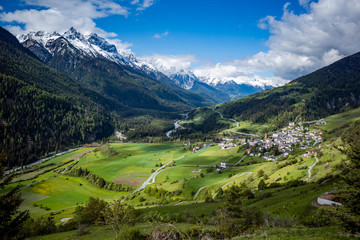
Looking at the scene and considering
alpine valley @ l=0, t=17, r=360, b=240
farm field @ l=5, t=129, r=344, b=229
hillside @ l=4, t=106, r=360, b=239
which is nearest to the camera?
alpine valley @ l=0, t=17, r=360, b=240

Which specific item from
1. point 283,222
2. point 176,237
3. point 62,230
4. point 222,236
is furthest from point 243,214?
point 62,230

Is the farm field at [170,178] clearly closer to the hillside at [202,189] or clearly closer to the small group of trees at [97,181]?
the hillside at [202,189]

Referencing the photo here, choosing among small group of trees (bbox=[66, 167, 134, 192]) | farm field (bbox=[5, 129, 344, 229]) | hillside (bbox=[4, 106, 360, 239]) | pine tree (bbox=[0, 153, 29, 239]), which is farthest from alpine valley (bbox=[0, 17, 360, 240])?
small group of trees (bbox=[66, 167, 134, 192])

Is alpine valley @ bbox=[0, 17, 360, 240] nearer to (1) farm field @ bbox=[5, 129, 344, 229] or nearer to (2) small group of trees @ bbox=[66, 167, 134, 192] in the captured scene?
(1) farm field @ bbox=[5, 129, 344, 229]

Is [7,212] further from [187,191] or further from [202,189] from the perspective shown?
[202,189]

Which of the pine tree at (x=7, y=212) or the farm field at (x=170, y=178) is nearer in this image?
the pine tree at (x=7, y=212)

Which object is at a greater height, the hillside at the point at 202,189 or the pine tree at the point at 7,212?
the pine tree at the point at 7,212

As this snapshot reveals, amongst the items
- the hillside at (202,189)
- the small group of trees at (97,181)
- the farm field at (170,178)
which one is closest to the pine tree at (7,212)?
the hillside at (202,189)

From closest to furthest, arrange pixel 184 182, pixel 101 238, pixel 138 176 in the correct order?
pixel 101 238, pixel 184 182, pixel 138 176

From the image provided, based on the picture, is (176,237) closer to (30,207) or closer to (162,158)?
(30,207)

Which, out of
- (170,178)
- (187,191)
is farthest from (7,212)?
(170,178)

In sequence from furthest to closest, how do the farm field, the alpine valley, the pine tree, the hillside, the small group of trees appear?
the small group of trees, the farm field, the hillside, the alpine valley, the pine tree
